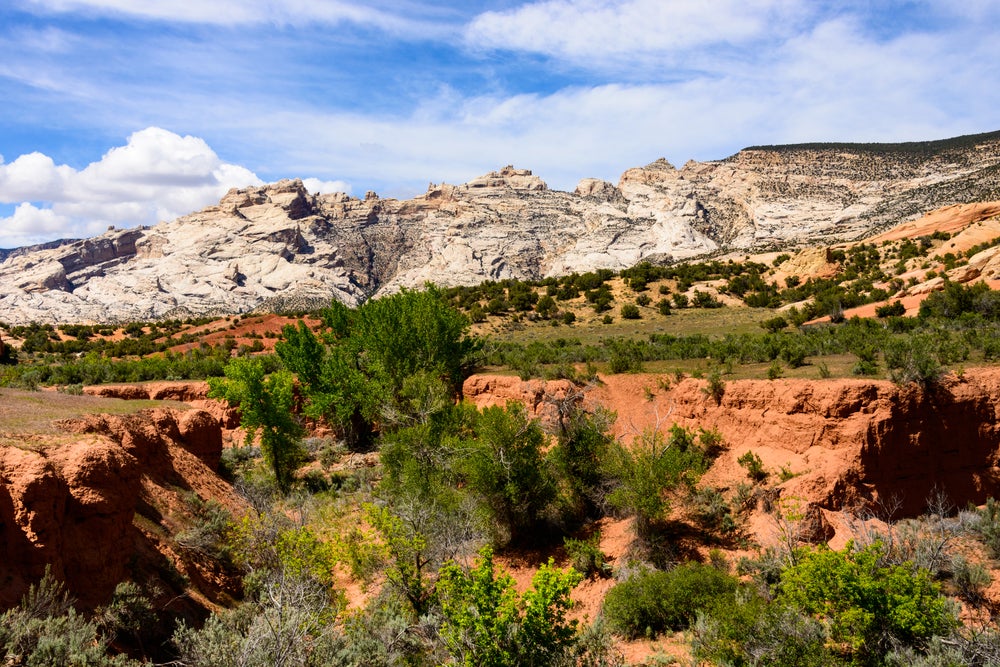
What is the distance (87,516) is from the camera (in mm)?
9180

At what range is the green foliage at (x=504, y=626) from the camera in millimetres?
8484

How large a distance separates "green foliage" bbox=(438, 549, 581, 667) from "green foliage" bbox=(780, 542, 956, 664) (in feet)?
17.3

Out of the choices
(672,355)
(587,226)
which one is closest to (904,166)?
(587,226)

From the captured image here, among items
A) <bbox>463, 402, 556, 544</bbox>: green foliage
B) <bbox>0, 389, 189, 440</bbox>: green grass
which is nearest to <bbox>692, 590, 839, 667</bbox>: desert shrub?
<bbox>463, 402, 556, 544</bbox>: green foliage

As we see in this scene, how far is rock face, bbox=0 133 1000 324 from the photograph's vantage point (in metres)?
111

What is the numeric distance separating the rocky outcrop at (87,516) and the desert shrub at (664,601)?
928 cm

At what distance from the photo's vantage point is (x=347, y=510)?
1995cm

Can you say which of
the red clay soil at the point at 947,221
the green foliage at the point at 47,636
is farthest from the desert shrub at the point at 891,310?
the green foliage at the point at 47,636

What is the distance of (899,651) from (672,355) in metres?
15.7

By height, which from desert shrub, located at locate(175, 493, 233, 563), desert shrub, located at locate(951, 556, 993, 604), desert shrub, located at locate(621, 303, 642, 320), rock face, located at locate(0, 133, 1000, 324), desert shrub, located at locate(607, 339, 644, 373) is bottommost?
desert shrub, located at locate(951, 556, 993, 604)

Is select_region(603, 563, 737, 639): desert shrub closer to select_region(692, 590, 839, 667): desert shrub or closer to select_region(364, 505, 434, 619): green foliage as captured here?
select_region(692, 590, 839, 667): desert shrub

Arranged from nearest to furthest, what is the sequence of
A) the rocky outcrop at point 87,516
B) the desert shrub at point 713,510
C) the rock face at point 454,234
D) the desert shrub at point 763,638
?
the rocky outcrop at point 87,516, the desert shrub at point 763,638, the desert shrub at point 713,510, the rock face at point 454,234

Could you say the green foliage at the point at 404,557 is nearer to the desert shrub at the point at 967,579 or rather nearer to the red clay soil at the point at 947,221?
the desert shrub at the point at 967,579

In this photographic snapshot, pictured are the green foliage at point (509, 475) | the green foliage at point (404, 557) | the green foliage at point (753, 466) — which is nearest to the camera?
the green foliage at point (404, 557)
